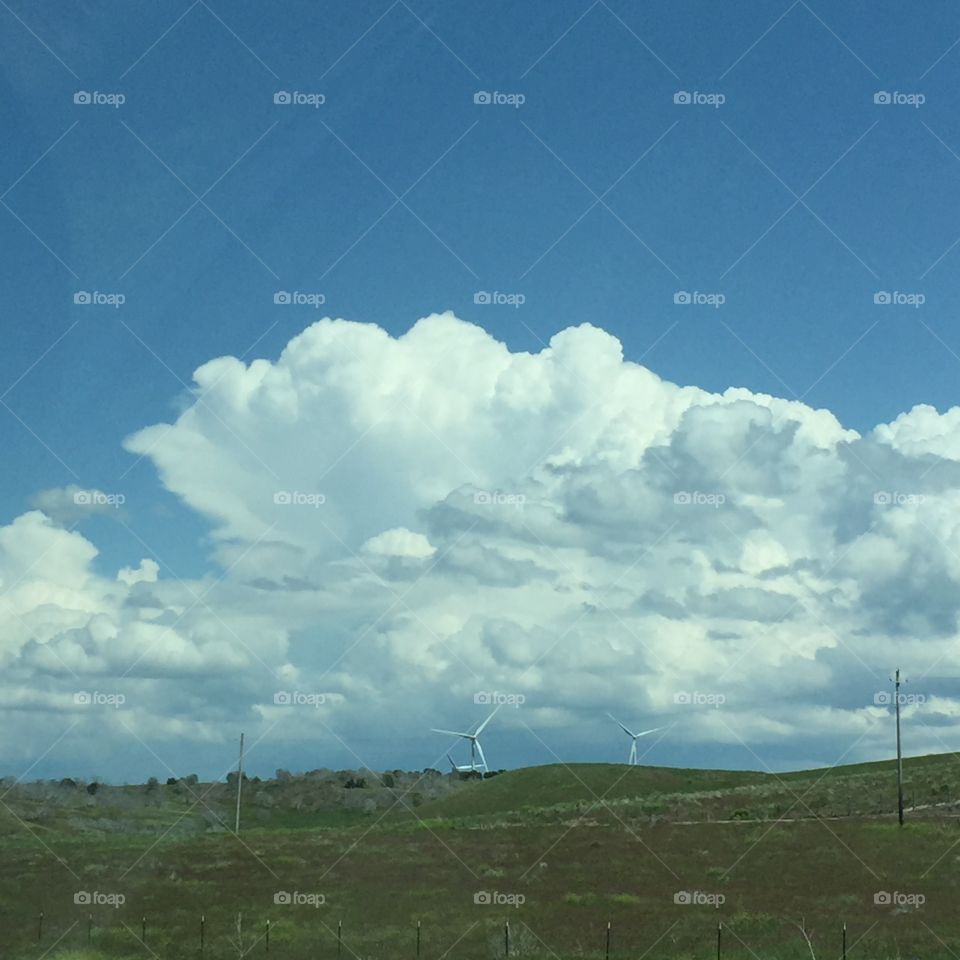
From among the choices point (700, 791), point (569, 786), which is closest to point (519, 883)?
point (700, 791)

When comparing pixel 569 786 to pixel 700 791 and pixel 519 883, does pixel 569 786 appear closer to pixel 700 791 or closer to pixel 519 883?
pixel 700 791

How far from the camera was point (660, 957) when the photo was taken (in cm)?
3531

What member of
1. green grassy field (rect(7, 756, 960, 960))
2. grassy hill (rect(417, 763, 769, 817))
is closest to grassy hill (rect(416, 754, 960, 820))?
grassy hill (rect(417, 763, 769, 817))

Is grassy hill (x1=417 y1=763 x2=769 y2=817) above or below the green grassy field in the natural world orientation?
above

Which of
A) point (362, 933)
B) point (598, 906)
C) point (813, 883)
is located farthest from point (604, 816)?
point (362, 933)

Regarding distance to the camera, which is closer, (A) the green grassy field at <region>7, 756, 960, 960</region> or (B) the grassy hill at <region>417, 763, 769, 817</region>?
(A) the green grassy field at <region>7, 756, 960, 960</region>

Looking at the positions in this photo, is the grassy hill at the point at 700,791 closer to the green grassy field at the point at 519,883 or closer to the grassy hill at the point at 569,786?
the grassy hill at the point at 569,786

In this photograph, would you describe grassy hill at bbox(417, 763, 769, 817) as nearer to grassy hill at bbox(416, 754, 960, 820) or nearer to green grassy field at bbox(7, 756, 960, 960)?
grassy hill at bbox(416, 754, 960, 820)

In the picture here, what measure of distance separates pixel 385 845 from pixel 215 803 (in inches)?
2333

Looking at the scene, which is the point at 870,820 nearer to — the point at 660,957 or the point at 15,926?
the point at 660,957

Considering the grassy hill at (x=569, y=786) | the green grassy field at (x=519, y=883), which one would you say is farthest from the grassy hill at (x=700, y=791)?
the green grassy field at (x=519, y=883)

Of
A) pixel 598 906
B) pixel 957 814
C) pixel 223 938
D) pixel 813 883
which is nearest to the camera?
pixel 223 938

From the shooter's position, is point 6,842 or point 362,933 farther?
point 6,842

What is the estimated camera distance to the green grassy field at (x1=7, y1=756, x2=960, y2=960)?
37875mm
